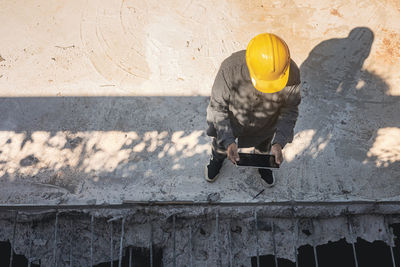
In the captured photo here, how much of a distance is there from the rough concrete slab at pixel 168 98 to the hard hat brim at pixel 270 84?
161 centimetres

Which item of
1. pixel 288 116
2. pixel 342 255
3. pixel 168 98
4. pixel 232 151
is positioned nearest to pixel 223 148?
pixel 232 151

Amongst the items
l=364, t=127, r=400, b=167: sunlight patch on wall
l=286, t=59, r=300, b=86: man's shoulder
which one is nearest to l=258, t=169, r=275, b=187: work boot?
l=364, t=127, r=400, b=167: sunlight patch on wall

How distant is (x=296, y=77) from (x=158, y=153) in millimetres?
2073

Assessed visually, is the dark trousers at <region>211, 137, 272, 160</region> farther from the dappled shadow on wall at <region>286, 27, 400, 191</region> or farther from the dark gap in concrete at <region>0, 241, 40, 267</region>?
the dark gap in concrete at <region>0, 241, 40, 267</region>

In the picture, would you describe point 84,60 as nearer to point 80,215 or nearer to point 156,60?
point 156,60

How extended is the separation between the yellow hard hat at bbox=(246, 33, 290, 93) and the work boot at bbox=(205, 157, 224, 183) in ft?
4.46

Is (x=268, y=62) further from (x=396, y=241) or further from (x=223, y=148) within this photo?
(x=396, y=241)

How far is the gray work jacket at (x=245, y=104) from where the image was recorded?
2.61 meters

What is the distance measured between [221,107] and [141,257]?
6.30 feet

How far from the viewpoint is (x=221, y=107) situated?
2.73 metres

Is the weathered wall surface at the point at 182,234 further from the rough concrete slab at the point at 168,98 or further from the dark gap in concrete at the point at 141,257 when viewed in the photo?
the rough concrete slab at the point at 168,98

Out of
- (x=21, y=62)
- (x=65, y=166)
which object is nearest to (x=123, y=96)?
(x=65, y=166)

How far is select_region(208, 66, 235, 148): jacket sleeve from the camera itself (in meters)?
2.61

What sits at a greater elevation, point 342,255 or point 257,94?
point 257,94
